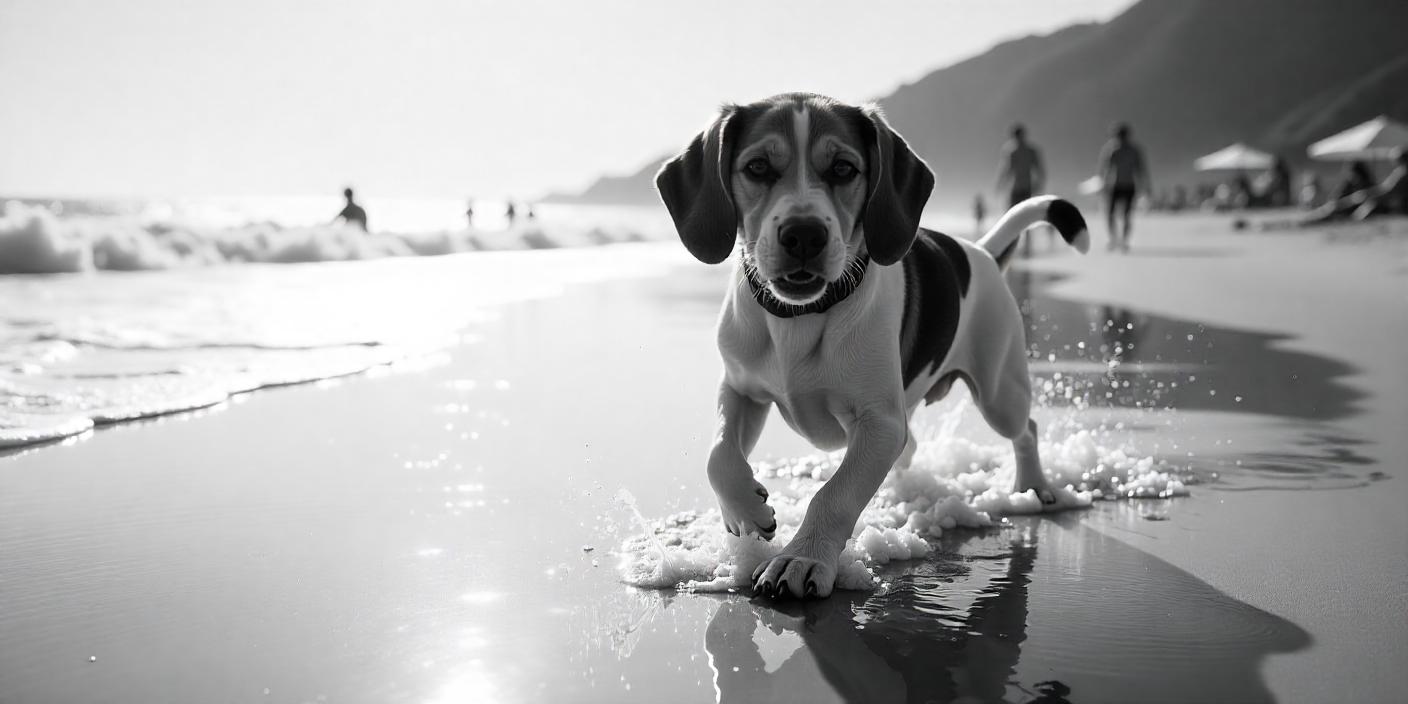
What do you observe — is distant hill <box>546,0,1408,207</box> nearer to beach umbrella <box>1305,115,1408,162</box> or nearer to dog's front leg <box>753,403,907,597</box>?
beach umbrella <box>1305,115,1408,162</box>

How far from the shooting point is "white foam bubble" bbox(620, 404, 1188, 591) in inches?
128

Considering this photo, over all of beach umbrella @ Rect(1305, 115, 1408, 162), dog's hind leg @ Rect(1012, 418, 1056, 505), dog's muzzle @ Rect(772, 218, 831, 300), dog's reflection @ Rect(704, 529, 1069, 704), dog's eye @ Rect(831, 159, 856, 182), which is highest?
beach umbrella @ Rect(1305, 115, 1408, 162)

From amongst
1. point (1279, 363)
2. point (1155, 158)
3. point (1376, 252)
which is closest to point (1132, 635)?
point (1279, 363)

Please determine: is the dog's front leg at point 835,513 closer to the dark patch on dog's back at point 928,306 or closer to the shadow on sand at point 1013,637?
the shadow on sand at point 1013,637

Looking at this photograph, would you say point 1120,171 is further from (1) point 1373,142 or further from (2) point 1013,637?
(1) point 1373,142

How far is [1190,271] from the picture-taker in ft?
46.0

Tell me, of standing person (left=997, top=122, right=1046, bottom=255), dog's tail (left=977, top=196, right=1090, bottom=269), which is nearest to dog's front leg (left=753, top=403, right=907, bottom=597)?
dog's tail (left=977, top=196, right=1090, bottom=269)

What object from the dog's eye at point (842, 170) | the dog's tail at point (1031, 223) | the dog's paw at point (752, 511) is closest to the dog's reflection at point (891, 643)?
the dog's paw at point (752, 511)

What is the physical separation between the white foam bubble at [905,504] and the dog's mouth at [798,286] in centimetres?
73

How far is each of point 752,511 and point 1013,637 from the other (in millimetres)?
837

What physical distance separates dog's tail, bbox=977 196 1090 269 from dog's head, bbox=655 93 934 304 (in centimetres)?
133

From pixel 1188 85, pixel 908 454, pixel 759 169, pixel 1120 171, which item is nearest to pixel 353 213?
pixel 1120 171

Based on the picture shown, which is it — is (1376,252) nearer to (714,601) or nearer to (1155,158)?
(714,601)

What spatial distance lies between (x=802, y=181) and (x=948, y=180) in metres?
189
